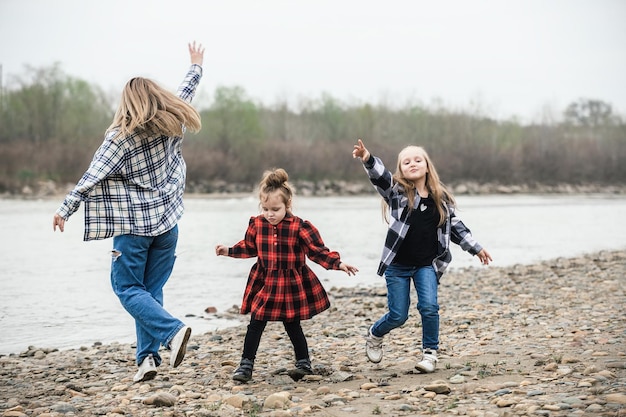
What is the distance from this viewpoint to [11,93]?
5697 centimetres

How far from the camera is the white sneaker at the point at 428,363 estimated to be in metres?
5.12

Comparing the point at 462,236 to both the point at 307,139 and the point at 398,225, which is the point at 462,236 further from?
the point at 307,139

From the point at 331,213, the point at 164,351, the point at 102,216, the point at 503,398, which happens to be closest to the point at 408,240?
the point at 503,398

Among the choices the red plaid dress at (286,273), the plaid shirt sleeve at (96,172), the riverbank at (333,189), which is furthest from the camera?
the riverbank at (333,189)

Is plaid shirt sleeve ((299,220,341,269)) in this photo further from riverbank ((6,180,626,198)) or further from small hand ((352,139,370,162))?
riverbank ((6,180,626,198))

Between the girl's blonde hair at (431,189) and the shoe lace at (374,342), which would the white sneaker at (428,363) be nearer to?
the shoe lace at (374,342)

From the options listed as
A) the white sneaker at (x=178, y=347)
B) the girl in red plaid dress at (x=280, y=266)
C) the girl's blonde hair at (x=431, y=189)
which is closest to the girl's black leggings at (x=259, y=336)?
the girl in red plaid dress at (x=280, y=266)

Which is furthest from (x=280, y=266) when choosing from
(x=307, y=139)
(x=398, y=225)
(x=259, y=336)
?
(x=307, y=139)

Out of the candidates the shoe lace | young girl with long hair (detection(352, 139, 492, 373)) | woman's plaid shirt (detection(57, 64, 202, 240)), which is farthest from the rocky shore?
woman's plaid shirt (detection(57, 64, 202, 240))

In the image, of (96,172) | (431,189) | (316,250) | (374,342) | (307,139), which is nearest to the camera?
(96,172)

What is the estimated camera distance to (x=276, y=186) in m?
5.09

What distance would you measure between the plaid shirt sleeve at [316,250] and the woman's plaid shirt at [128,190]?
3.03ft

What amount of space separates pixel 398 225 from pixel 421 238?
0.19 metres

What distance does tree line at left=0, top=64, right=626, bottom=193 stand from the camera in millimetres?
53031
